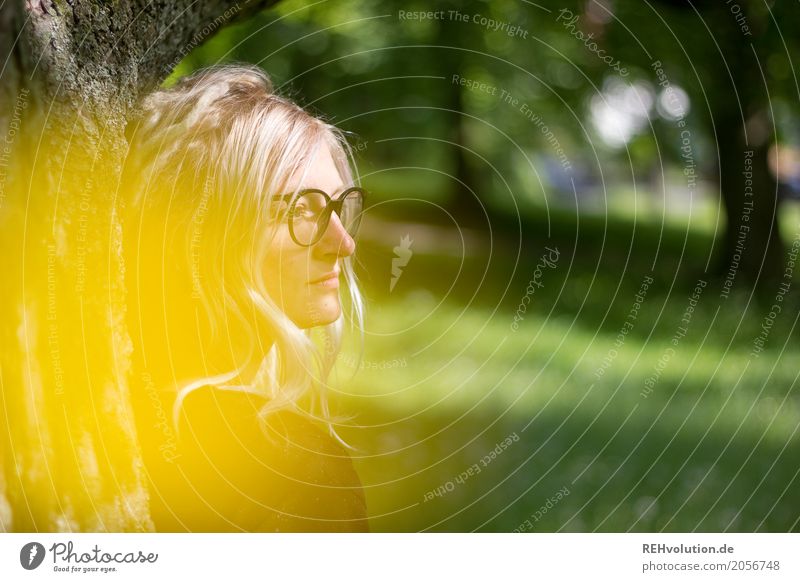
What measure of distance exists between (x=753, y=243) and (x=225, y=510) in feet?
16.1

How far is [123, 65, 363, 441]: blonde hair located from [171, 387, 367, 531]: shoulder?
2.0 inches

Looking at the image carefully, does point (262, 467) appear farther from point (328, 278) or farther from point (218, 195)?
point (218, 195)

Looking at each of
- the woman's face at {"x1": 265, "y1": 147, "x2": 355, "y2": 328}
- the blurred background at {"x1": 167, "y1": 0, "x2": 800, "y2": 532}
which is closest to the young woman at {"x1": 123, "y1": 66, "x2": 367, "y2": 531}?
the woman's face at {"x1": 265, "y1": 147, "x2": 355, "y2": 328}

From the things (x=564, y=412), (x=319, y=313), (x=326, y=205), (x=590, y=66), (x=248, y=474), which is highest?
(x=590, y=66)

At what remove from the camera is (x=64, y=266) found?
1.85 m

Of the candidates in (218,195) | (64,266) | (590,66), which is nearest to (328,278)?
(218,195)

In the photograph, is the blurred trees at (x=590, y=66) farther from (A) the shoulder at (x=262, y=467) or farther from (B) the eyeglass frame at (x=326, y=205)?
(A) the shoulder at (x=262, y=467)

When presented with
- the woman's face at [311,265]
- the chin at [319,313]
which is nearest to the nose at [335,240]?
the woman's face at [311,265]

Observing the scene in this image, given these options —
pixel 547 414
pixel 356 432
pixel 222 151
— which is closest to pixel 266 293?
pixel 222 151

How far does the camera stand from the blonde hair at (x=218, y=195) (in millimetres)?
1909

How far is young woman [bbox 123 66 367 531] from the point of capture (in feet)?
6.29

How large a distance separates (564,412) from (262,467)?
80.7 inches

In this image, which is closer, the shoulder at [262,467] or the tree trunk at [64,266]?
the tree trunk at [64,266]

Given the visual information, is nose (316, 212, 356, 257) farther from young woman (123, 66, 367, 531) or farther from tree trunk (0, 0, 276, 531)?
tree trunk (0, 0, 276, 531)
